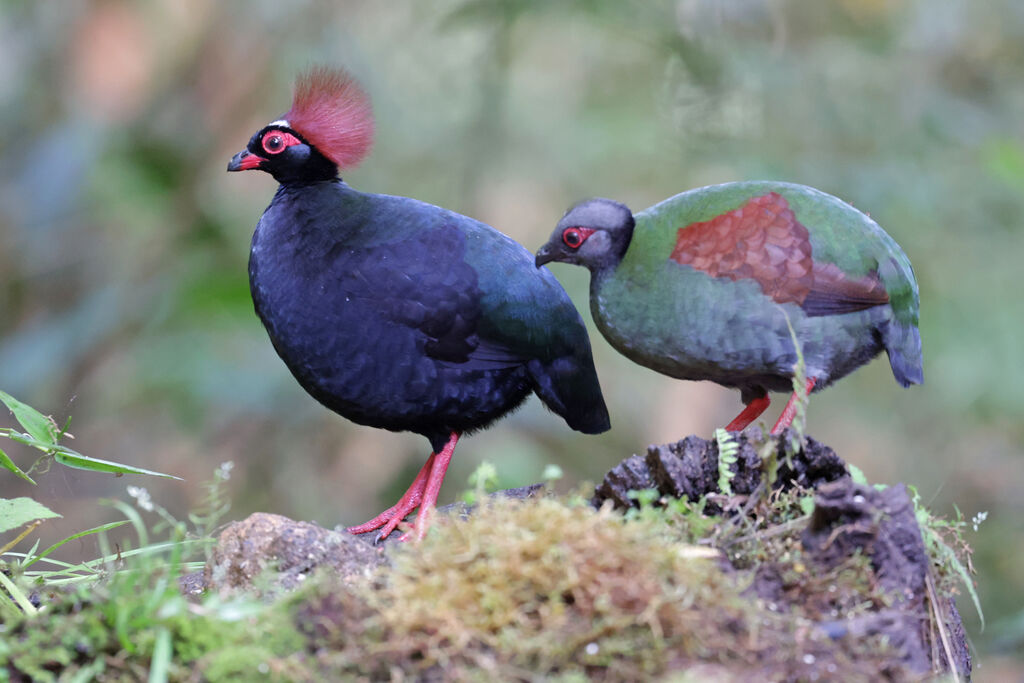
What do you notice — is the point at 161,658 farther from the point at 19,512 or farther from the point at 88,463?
the point at 88,463

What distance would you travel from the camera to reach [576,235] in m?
3.89

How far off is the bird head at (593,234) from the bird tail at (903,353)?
1.09 m

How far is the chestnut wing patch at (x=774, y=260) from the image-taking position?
3.76m

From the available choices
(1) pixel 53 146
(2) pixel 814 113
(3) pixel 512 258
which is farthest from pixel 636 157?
(3) pixel 512 258

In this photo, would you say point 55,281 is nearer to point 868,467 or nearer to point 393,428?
point 393,428

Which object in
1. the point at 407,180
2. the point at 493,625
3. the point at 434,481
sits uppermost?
the point at 407,180

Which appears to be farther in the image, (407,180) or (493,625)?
(407,180)

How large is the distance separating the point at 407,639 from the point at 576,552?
15.6 inches

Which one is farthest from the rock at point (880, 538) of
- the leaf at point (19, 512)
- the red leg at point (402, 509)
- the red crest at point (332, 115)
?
the red crest at point (332, 115)

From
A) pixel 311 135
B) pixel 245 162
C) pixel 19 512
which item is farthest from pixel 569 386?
pixel 19 512

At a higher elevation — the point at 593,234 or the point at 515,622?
the point at 593,234

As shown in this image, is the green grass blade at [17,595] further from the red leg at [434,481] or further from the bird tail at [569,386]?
the bird tail at [569,386]

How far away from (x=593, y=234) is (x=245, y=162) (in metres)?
1.54

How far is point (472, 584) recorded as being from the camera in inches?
83.7
